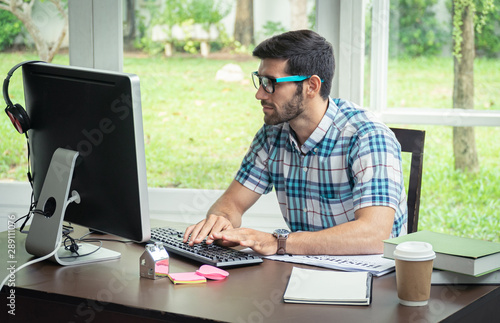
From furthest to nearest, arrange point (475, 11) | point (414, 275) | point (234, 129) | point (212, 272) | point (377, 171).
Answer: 1. point (234, 129)
2. point (475, 11)
3. point (377, 171)
4. point (212, 272)
5. point (414, 275)

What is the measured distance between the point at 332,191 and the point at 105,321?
0.93 m

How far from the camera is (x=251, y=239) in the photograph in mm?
1740

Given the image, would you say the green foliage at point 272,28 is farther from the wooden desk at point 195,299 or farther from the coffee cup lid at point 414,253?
the coffee cup lid at point 414,253

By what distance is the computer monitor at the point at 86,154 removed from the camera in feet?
4.92

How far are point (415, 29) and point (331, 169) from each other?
109 centimetres

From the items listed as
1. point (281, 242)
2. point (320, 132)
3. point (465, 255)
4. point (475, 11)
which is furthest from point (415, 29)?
point (465, 255)

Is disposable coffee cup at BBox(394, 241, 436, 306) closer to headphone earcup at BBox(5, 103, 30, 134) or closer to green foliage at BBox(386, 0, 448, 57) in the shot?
headphone earcup at BBox(5, 103, 30, 134)

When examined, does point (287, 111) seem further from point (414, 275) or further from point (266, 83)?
point (414, 275)

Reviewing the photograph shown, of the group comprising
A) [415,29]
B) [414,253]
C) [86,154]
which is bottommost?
[414,253]

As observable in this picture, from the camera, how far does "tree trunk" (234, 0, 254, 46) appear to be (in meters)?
2.87

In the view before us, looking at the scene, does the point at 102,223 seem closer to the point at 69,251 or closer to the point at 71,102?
the point at 69,251

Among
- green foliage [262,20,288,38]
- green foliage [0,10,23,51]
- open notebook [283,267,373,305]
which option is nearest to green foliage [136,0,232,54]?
green foliage [262,20,288,38]

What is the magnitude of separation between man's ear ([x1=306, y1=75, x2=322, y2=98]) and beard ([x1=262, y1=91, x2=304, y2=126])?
1.3 inches

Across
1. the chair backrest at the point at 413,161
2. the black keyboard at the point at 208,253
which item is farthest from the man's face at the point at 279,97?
the black keyboard at the point at 208,253
